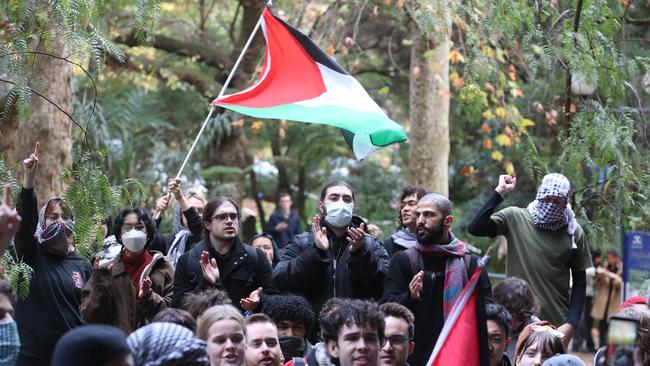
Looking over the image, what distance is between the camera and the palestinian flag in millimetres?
9297

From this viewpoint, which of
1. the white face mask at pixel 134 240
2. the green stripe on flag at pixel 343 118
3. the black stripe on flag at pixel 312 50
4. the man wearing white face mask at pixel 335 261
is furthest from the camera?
the black stripe on flag at pixel 312 50

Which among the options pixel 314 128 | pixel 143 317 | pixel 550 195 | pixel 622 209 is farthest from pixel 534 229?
pixel 314 128

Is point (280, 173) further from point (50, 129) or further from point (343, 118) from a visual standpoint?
point (343, 118)

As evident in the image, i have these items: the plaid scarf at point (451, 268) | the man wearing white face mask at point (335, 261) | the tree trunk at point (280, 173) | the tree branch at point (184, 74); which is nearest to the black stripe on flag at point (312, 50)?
the man wearing white face mask at point (335, 261)

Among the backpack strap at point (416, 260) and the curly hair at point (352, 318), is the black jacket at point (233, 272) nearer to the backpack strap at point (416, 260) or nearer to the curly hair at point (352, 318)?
the backpack strap at point (416, 260)

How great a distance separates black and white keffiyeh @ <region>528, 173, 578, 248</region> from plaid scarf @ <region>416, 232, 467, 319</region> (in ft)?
4.04

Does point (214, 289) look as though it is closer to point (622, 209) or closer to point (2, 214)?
point (2, 214)

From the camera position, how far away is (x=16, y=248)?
26.0 ft

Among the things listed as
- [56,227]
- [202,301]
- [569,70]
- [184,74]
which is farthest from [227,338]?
[184,74]

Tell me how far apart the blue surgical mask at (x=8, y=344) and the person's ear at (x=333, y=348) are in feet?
5.65

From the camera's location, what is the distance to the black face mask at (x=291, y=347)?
7590 millimetres

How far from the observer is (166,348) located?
456 cm

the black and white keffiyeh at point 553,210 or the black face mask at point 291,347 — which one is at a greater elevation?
the black and white keffiyeh at point 553,210

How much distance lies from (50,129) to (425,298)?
18.0 ft
